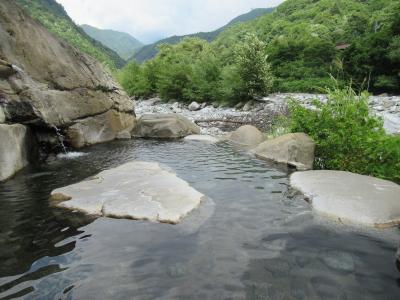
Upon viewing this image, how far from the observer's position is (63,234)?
5.23 metres

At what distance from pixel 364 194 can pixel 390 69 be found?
2456 centimetres

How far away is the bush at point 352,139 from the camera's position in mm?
7941

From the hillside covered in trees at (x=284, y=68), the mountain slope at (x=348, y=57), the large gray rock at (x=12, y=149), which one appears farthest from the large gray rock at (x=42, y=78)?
the hillside covered in trees at (x=284, y=68)

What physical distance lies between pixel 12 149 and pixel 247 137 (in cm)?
913

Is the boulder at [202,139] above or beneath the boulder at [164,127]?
beneath

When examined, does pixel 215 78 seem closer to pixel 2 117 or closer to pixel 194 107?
pixel 194 107

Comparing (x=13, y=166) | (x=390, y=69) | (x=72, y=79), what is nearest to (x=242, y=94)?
(x=390, y=69)

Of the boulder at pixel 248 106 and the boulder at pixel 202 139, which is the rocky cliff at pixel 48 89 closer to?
the boulder at pixel 202 139

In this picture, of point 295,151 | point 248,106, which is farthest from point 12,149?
point 248,106

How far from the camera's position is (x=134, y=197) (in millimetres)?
6418

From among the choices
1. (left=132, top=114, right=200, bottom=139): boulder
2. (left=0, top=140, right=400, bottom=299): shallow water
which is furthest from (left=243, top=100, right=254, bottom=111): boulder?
(left=0, top=140, right=400, bottom=299): shallow water

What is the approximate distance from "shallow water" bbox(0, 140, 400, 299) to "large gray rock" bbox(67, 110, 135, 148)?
670 centimetres

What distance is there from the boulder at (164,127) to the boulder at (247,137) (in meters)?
2.87

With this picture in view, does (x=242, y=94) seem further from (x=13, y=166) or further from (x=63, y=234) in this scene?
(x=63, y=234)
